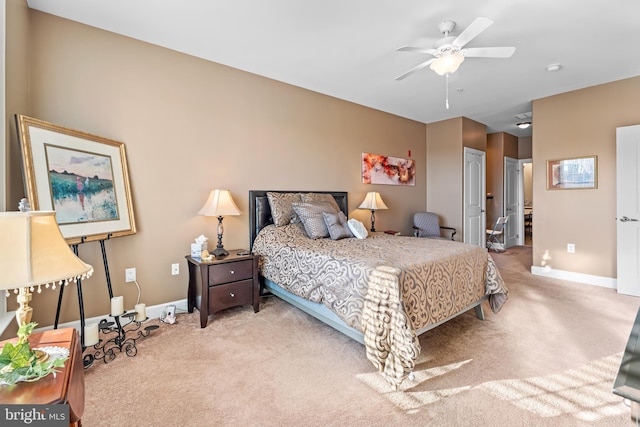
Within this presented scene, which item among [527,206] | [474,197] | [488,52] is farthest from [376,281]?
[527,206]

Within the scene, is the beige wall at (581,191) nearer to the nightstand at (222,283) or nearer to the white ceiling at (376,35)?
the white ceiling at (376,35)

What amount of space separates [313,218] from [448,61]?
6.39 ft

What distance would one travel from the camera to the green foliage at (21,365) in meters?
0.83

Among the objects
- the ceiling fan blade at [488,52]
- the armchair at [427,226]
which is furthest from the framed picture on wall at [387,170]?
the ceiling fan blade at [488,52]

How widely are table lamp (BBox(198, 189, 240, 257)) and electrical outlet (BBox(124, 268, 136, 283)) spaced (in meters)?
0.73

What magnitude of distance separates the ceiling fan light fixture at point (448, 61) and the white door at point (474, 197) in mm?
3211

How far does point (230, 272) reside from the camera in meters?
2.76

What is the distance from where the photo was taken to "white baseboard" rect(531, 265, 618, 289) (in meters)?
3.74

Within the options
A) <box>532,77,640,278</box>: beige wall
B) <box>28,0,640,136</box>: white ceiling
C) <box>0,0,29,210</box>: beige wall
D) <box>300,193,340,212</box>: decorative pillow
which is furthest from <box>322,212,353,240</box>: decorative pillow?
<box>532,77,640,278</box>: beige wall

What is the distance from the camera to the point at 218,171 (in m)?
3.19

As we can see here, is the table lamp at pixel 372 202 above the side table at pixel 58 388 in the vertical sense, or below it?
above

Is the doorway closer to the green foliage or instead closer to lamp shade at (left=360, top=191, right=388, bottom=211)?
lamp shade at (left=360, top=191, right=388, bottom=211)

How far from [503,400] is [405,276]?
2.81 ft

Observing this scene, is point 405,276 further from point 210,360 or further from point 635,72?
point 635,72
